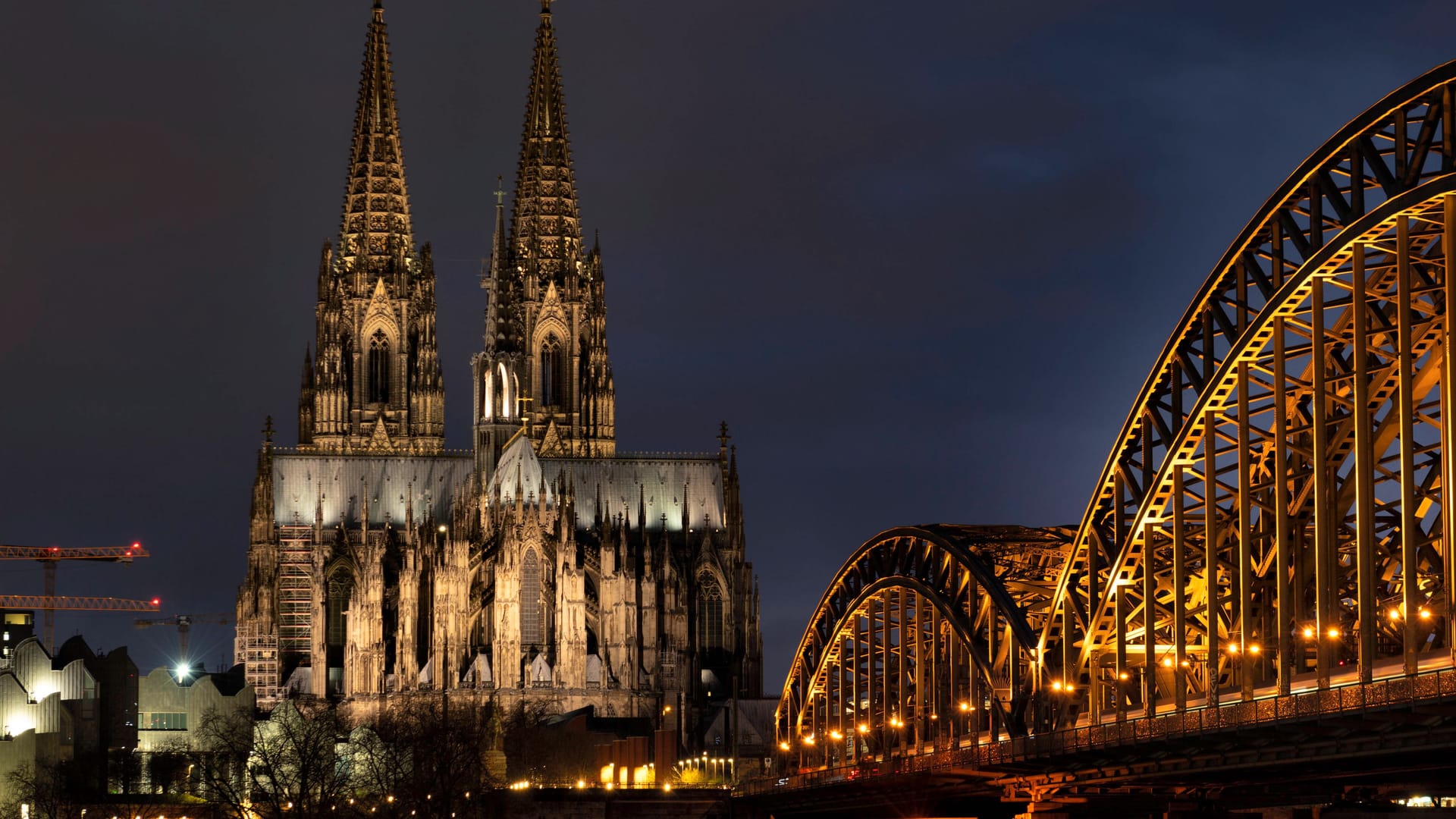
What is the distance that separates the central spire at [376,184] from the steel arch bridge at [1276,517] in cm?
11229

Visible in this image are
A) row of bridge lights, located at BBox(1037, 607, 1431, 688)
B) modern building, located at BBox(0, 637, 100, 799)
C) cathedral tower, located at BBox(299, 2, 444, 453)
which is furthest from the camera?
cathedral tower, located at BBox(299, 2, 444, 453)

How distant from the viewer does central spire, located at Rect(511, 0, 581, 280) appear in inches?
7697

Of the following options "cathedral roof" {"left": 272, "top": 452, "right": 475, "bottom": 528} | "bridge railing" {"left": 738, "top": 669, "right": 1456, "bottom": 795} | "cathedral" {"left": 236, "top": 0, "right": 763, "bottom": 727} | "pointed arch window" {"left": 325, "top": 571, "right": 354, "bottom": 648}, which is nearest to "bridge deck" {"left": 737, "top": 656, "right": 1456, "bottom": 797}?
"bridge railing" {"left": 738, "top": 669, "right": 1456, "bottom": 795}

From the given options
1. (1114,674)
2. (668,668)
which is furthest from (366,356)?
(1114,674)

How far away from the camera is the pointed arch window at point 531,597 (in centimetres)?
15938

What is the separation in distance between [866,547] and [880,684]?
49.2 ft

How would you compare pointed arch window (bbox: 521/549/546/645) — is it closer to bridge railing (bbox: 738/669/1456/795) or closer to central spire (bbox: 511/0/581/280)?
central spire (bbox: 511/0/581/280)

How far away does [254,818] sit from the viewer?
118 metres

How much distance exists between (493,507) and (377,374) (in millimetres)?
30487

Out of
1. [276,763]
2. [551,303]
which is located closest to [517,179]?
[551,303]

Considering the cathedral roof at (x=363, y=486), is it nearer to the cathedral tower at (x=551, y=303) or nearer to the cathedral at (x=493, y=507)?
the cathedral at (x=493, y=507)

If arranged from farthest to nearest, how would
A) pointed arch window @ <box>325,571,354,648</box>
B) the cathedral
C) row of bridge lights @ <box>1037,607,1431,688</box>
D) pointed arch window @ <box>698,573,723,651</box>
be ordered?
1. pointed arch window @ <box>698,573,723,651</box>
2. pointed arch window @ <box>325,571,354,648</box>
3. the cathedral
4. row of bridge lights @ <box>1037,607,1431,688</box>

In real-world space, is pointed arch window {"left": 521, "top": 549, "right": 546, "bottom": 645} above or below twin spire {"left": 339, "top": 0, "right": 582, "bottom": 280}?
below

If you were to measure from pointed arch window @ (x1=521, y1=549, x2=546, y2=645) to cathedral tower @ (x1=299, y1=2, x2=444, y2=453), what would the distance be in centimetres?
3233
